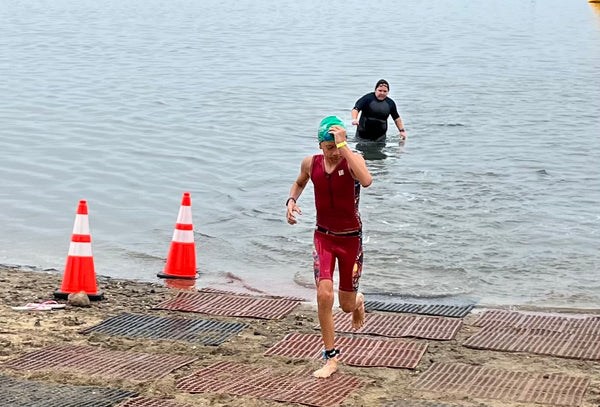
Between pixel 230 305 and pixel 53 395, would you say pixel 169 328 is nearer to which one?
pixel 230 305

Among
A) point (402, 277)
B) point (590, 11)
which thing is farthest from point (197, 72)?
point (590, 11)

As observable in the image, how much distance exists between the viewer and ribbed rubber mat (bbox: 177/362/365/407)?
7094 mm

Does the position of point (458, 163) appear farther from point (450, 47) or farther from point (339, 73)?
point (450, 47)

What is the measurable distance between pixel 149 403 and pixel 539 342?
11.8ft

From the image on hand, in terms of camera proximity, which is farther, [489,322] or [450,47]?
[450,47]

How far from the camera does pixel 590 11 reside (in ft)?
273

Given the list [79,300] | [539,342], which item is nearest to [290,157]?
[79,300]

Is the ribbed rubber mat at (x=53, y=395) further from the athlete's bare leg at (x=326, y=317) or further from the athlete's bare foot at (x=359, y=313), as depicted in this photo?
the athlete's bare foot at (x=359, y=313)

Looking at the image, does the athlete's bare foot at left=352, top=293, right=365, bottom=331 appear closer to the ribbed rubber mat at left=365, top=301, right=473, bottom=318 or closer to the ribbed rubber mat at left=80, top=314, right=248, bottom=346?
the ribbed rubber mat at left=80, top=314, right=248, bottom=346

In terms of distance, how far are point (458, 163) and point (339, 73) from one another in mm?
17739

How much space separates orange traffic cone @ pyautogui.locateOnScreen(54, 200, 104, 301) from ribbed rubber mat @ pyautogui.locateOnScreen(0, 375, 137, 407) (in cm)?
308

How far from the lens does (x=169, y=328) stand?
9.15m

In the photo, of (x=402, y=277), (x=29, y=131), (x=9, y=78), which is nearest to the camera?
(x=402, y=277)

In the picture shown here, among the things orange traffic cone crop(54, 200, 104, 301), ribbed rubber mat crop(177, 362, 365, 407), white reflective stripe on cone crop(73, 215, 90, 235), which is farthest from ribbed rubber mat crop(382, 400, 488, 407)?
white reflective stripe on cone crop(73, 215, 90, 235)
